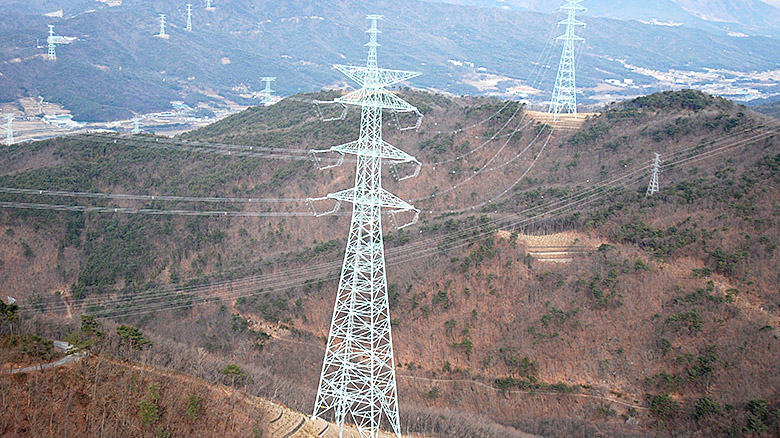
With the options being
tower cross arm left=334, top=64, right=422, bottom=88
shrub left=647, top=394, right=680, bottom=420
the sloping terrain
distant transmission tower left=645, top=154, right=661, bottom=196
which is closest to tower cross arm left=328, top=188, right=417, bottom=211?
tower cross arm left=334, top=64, right=422, bottom=88

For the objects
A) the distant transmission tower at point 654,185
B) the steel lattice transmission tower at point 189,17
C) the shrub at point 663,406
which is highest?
the steel lattice transmission tower at point 189,17

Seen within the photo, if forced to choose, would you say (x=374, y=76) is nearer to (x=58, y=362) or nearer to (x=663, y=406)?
(x=58, y=362)

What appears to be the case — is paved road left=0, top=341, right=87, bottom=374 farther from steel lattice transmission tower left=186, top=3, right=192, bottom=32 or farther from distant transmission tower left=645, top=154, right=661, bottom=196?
steel lattice transmission tower left=186, top=3, right=192, bottom=32

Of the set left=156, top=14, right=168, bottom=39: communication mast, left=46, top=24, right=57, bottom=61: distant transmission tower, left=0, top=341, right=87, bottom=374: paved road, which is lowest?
left=0, top=341, right=87, bottom=374: paved road

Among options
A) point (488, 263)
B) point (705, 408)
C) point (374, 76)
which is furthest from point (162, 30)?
point (705, 408)

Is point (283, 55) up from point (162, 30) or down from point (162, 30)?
down

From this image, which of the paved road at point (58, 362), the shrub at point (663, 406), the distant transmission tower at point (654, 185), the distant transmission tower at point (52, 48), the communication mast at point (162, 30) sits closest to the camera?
the paved road at point (58, 362)

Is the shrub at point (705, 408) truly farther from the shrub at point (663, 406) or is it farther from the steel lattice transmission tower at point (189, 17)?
the steel lattice transmission tower at point (189, 17)

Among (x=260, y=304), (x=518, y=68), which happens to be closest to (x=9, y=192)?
(x=260, y=304)

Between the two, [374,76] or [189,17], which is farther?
[189,17]

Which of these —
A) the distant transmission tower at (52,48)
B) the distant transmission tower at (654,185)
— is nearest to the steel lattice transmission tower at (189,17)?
the distant transmission tower at (52,48)
